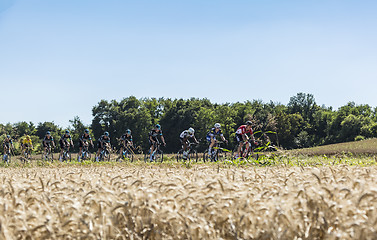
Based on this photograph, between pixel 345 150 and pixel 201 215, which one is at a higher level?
pixel 345 150

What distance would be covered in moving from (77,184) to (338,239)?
3.06m

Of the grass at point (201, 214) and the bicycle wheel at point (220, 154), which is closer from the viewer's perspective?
the grass at point (201, 214)

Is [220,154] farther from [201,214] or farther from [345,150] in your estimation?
[201,214]

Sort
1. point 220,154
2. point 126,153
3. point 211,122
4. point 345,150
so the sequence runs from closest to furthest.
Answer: point 220,154 → point 345,150 → point 126,153 → point 211,122

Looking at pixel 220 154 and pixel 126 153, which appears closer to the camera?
pixel 220 154

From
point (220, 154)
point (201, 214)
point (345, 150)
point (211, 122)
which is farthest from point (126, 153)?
point (211, 122)

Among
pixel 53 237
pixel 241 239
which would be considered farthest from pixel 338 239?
pixel 53 237

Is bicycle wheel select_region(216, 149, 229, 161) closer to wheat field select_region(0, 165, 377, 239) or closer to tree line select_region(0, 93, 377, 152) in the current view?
wheat field select_region(0, 165, 377, 239)

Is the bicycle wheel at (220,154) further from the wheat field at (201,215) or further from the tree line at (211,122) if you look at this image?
the tree line at (211,122)

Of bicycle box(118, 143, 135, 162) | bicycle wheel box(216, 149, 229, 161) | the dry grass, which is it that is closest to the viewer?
bicycle wheel box(216, 149, 229, 161)

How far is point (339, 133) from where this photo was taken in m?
74.8

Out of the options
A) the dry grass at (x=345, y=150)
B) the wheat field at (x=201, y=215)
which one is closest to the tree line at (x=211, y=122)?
the dry grass at (x=345, y=150)

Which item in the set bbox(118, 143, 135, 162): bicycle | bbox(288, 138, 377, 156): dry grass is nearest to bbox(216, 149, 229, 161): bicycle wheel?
bbox(288, 138, 377, 156): dry grass

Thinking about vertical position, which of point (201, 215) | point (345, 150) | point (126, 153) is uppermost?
point (345, 150)
